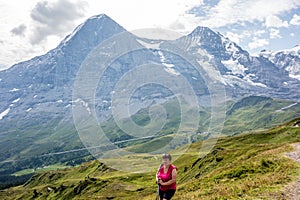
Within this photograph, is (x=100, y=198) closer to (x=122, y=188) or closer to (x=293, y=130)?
(x=122, y=188)

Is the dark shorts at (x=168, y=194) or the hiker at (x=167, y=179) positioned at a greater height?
the hiker at (x=167, y=179)

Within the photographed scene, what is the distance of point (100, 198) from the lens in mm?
115312

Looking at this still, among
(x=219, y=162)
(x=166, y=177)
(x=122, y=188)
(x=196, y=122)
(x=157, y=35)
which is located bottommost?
(x=122, y=188)

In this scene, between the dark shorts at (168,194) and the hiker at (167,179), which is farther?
the dark shorts at (168,194)

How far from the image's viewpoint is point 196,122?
89.3 feet

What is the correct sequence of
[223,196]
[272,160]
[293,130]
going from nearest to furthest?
[223,196] → [272,160] → [293,130]

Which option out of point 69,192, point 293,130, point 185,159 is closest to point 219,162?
point 293,130

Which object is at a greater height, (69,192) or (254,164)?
(254,164)

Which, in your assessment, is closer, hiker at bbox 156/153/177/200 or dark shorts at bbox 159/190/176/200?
hiker at bbox 156/153/177/200

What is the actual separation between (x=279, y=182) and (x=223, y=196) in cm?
547

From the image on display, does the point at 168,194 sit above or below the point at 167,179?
below

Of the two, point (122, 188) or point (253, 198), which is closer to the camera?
point (253, 198)

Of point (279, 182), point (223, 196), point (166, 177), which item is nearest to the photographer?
point (166, 177)

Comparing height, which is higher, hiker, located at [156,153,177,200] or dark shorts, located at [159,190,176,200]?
hiker, located at [156,153,177,200]
